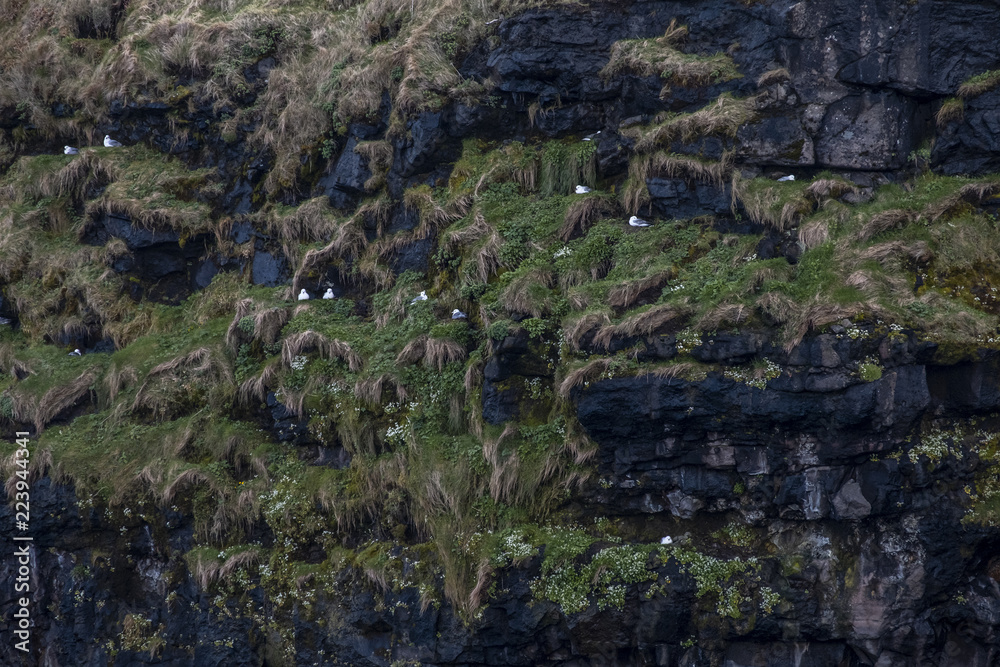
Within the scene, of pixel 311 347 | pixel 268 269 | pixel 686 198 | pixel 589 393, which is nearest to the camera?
pixel 589 393

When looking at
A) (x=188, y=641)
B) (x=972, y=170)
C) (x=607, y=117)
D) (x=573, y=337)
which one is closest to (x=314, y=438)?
(x=188, y=641)

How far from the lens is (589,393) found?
27.8 ft

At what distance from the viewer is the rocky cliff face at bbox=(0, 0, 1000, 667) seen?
Result: 7.83m

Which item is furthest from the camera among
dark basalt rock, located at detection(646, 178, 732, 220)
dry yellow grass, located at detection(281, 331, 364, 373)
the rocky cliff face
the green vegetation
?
dry yellow grass, located at detection(281, 331, 364, 373)

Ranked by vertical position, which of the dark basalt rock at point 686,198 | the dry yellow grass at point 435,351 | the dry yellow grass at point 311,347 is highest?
the dark basalt rock at point 686,198

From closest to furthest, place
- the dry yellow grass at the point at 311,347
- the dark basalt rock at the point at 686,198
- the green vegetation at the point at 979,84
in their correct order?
the green vegetation at the point at 979,84 < the dark basalt rock at the point at 686,198 < the dry yellow grass at the point at 311,347

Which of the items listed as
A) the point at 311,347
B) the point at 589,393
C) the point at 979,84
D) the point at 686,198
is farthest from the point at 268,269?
the point at 979,84

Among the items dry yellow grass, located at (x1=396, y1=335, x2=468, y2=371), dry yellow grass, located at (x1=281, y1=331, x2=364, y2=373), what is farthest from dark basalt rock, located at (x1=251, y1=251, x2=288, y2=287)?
dry yellow grass, located at (x1=396, y1=335, x2=468, y2=371)

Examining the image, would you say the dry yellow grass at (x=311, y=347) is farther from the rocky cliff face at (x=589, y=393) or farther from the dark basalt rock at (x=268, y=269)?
the dark basalt rock at (x=268, y=269)

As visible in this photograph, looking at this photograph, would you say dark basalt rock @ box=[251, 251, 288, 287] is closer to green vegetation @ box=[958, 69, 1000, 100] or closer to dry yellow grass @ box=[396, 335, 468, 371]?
dry yellow grass @ box=[396, 335, 468, 371]

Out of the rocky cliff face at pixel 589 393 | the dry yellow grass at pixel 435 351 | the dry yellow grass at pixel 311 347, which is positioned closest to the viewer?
the rocky cliff face at pixel 589 393

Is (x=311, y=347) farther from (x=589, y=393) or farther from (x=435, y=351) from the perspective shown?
(x=589, y=393)

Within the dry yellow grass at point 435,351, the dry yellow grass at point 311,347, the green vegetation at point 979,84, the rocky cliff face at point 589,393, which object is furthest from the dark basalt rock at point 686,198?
the dry yellow grass at point 311,347

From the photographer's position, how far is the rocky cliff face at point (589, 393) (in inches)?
308
